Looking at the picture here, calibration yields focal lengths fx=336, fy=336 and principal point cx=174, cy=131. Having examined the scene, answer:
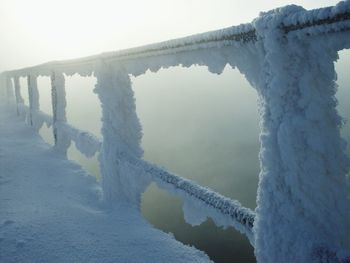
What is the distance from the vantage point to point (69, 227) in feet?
7.47

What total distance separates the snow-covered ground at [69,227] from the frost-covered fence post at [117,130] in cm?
16

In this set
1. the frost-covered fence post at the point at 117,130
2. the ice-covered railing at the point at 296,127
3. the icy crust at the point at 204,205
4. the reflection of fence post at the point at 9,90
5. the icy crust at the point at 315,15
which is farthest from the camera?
the reflection of fence post at the point at 9,90

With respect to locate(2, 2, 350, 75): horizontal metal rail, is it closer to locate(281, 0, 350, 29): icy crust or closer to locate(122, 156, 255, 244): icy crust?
locate(281, 0, 350, 29): icy crust

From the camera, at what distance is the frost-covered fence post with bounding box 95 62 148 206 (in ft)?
8.67

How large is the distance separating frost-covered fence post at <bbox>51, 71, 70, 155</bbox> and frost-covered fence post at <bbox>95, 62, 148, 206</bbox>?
200 centimetres

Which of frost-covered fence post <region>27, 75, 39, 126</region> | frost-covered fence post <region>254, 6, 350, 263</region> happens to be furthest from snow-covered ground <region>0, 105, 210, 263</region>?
frost-covered fence post <region>27, 75, 39, 126</region>

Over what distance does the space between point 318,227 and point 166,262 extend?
3.34ft

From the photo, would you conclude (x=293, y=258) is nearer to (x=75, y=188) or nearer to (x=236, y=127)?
(x=75, y=188)

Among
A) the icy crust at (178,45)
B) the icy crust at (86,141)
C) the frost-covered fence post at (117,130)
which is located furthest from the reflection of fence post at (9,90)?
the frost-covered fence post at (117,130)

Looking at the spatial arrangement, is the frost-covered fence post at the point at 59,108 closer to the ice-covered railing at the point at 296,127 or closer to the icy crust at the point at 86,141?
the icy crust at the point at 86,141

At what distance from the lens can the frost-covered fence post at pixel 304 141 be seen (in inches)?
41.5

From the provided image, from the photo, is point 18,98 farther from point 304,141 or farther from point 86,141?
point 304,141

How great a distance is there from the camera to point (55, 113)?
15.6ft

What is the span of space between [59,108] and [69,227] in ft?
9.20
